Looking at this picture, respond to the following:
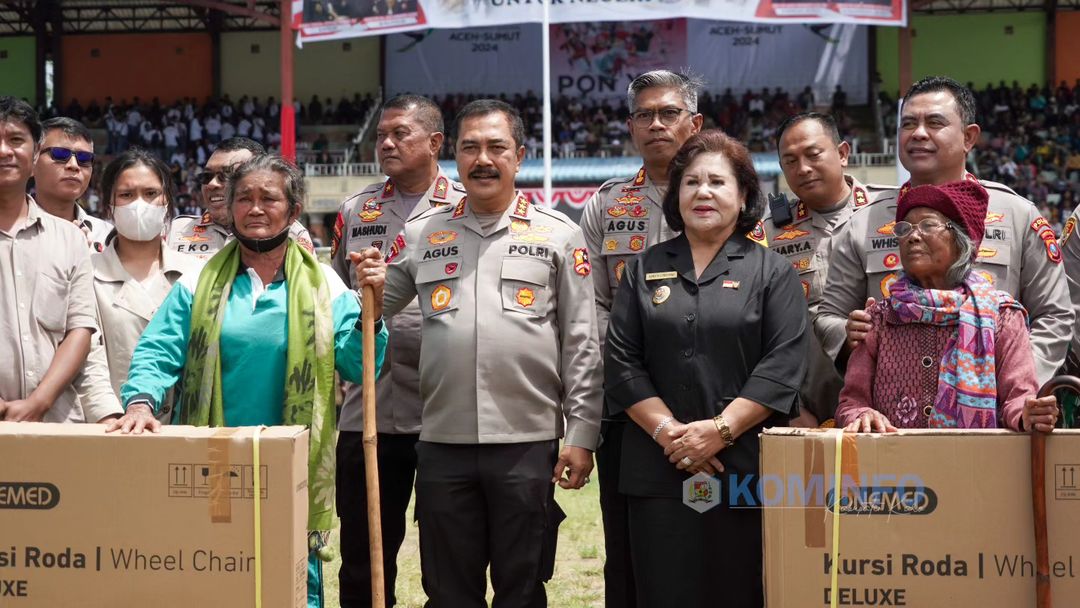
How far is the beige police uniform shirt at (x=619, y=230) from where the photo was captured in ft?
15.8

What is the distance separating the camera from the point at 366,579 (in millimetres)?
4926

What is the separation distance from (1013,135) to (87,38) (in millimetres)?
25849

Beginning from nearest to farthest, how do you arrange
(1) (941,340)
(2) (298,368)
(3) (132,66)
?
(1) (941,340) → (2) (298,368) → (3) (132,66)

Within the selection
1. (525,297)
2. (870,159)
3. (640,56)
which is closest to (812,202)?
(525,297)

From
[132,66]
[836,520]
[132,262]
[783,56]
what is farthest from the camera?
[132,66]

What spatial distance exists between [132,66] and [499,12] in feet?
61.3

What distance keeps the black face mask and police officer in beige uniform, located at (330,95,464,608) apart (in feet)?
2.98

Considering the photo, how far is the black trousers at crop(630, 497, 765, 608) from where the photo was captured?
378cm

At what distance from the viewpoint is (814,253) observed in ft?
15.9

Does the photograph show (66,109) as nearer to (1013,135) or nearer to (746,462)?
(1013,135)

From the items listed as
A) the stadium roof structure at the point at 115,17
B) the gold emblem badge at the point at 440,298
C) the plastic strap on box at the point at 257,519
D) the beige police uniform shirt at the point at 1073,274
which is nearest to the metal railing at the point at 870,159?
the stadium roof structure at the point at 115,17

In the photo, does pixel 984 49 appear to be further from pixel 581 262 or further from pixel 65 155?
pixel 581 262

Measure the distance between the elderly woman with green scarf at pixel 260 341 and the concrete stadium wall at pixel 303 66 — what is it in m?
30.8

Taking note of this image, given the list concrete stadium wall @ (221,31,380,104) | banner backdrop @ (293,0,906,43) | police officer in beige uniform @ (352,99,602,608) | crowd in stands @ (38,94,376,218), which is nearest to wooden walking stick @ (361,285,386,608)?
police officer in beige uniform @ (352,99,602,608)
